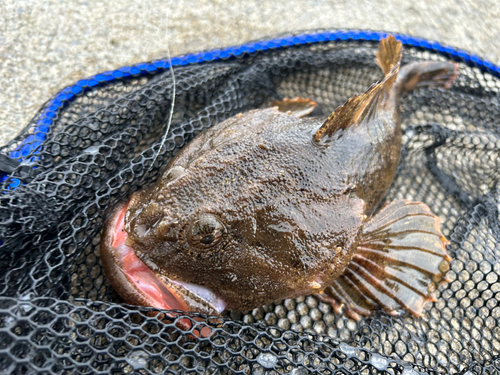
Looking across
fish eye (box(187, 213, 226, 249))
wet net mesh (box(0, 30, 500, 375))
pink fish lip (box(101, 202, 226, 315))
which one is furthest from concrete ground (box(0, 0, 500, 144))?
fish eye (box(187, 213, 226, 249))

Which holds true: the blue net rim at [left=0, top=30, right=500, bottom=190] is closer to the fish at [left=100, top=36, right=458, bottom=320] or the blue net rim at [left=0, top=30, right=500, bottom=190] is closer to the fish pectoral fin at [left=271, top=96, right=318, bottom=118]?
the fish pectoral fin at [left=271, top=96, right=318, bottom=118]

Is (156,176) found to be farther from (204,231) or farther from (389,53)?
(389,53)

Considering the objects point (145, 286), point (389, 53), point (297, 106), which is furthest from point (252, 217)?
point (389, 53)

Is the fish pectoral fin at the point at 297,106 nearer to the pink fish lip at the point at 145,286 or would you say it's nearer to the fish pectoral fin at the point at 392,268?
the fish pectoral fin at the point at 392,268

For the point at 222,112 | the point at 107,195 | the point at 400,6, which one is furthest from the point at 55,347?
the point at 400,6

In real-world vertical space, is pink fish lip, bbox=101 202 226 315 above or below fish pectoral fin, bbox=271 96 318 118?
below

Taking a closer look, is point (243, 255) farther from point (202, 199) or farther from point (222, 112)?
point (222, 112)

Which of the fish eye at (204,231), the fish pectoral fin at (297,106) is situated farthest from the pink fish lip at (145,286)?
the fish pectoral fin at (297,106)
